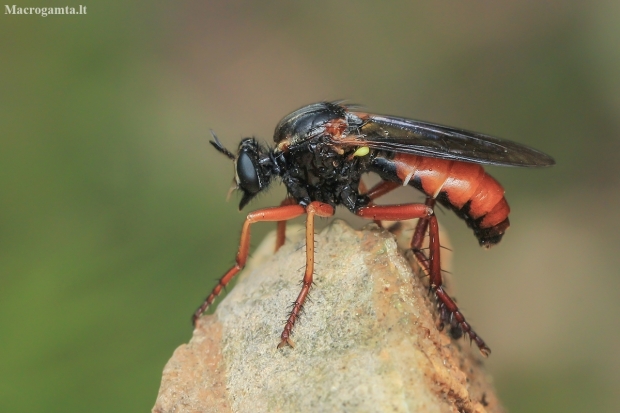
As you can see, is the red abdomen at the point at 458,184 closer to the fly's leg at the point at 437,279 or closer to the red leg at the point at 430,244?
the red leg at the point at 430,244

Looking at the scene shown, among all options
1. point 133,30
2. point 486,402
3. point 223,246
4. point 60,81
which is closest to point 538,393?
point 486,402

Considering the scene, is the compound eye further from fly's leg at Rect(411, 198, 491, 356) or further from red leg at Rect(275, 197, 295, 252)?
fly's leg at Rect(411, 198, 491, 356)

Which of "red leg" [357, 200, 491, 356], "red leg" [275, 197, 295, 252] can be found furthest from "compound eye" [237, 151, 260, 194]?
"red leg" [357, 200, 491, 356]

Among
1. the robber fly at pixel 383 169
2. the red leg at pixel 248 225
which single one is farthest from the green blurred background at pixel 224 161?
the robber fly at pixel 383 169

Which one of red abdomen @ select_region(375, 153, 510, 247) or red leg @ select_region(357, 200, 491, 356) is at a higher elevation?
red abdomen @ select_region(375, 153, 510, 247)

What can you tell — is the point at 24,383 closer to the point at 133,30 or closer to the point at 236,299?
the point at 236,299
